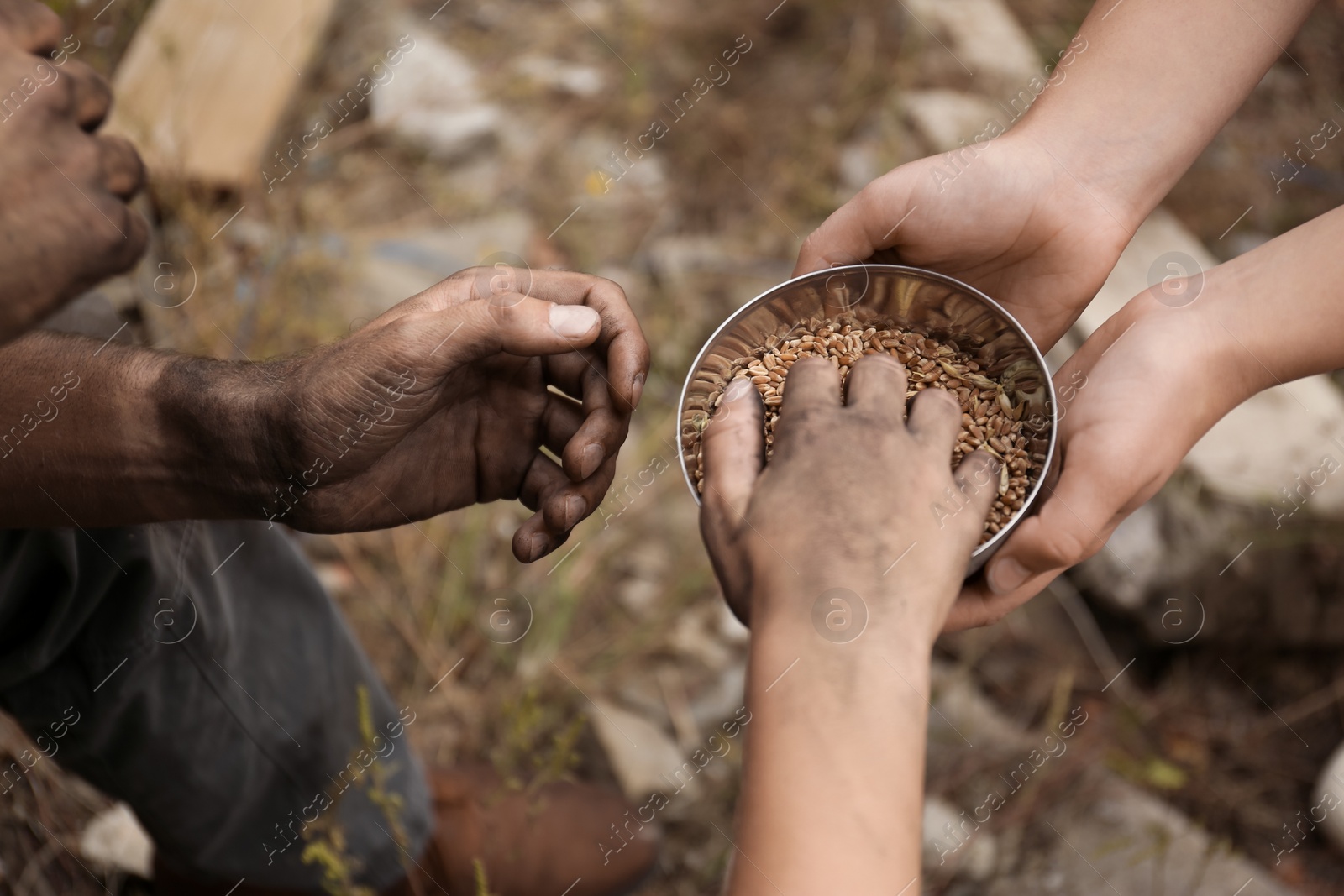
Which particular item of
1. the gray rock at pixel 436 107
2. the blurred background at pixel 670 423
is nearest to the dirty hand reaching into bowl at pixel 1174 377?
the blurred background at pixel 670 423

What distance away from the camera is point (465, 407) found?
150cm

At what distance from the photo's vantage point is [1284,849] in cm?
237

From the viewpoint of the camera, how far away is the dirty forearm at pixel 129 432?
128 cm

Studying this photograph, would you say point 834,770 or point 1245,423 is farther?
point 1245,423

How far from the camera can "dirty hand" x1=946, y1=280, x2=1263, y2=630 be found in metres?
1.36

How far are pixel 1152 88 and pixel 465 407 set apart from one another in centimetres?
137

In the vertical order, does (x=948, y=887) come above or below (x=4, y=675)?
below

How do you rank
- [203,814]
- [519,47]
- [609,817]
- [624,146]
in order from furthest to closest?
[519,47]
[624,146]
[609,817]
[203,814]

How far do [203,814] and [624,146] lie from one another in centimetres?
280

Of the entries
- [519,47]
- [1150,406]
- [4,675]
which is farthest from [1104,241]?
[519,47]

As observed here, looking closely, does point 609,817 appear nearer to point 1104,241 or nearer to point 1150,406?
point 1150,406

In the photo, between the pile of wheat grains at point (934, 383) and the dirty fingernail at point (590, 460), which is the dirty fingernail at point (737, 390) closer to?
the pile of wheat grains at point (934, 383)

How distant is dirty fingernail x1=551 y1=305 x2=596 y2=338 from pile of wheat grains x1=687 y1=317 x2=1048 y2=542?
237 millimetres

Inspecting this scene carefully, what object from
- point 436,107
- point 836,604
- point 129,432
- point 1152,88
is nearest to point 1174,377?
point 1152,88
